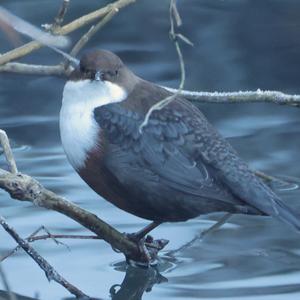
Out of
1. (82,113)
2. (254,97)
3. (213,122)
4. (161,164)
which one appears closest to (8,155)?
(82,113)

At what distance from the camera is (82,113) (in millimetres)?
3926

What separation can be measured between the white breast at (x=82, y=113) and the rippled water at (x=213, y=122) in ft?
1.76

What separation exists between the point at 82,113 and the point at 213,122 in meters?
2.48

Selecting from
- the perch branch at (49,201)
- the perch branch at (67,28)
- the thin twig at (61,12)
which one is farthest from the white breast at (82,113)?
the thin twig at (61,12)

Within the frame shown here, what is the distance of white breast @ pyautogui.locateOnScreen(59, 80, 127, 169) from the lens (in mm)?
3836

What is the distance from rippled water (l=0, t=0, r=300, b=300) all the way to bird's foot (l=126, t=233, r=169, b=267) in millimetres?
43

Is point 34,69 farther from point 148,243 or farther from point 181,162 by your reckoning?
point 148,243

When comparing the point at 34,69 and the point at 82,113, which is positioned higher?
the point at 82,113

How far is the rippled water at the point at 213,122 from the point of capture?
4012mm

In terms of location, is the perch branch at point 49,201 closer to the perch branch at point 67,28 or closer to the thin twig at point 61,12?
the perch branch at point 67,28

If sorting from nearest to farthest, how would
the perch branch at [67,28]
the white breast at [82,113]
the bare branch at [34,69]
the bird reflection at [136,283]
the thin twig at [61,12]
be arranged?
the thin twig at [61,12], the perch branch at [67,28], the bare branch at [34,69], the white breast at [82,113], the bird reflection at [136,283]

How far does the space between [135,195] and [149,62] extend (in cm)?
340

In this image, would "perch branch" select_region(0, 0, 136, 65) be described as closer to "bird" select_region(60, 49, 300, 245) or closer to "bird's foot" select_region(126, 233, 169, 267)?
"bird" select_region(60, 49, 300, 245)

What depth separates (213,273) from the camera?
162 inches
